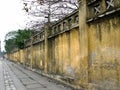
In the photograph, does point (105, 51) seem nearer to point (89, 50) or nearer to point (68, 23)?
point (89, 50)

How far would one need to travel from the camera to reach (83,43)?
11797 millimetres

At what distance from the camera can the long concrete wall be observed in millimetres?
9031

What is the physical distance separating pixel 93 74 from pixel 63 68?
4.86 metres

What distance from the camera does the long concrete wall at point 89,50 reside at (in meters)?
9.03

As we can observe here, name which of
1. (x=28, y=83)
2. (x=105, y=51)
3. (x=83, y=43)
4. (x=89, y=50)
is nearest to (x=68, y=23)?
(x=83, y=43)

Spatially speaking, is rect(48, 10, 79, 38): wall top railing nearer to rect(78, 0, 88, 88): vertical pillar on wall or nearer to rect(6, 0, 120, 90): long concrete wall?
rect(6, 0, 120, 90): long concrete wall

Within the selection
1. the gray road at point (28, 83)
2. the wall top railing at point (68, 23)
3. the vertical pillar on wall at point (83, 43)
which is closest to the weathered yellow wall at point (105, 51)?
the vertical pillar on wall at point (83, 43)

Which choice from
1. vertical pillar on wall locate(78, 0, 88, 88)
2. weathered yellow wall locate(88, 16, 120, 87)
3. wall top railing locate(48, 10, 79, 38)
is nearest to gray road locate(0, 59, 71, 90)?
vertical pillar on wall locate(78, 0, 88, 88)

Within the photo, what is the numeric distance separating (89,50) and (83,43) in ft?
2.20

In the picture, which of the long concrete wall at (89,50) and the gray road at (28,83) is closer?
the long concrete wall at (89,50)

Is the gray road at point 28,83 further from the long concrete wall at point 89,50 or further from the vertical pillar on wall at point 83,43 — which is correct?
the vertical pillar on wall at point 83,43

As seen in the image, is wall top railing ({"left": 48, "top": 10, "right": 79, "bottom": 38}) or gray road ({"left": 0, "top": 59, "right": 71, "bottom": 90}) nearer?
wall top railing ({"left": 48, "top": 10, "right": 79, "bottom": 38})

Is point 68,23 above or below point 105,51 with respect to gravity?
above

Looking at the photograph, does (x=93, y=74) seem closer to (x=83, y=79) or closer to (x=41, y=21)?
(x=83, y=79)
